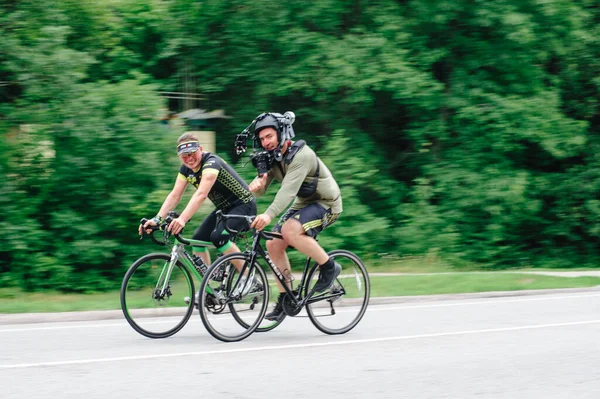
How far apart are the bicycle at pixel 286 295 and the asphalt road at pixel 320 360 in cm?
19

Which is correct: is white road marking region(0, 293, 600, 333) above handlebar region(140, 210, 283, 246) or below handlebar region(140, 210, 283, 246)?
below

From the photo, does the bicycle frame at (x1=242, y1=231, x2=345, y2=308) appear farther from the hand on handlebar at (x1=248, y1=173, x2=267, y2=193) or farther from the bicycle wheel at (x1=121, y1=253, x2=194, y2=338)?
the bicycle wheel at (x1=121, y1=253, x2=194, y2=338)

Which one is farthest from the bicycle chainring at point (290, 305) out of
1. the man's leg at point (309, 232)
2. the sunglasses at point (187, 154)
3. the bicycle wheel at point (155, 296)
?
the sunglasses at point (187, 154)

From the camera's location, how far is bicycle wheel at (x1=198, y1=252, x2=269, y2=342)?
809 cm

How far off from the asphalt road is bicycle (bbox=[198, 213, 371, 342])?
0.62 ft

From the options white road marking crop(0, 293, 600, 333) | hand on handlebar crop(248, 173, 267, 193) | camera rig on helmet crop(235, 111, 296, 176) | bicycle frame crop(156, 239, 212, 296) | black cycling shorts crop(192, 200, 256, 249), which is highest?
camera rig on helmet crop(235, 111, 296, 176)

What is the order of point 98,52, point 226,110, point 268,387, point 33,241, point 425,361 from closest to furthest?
point 268,387 → point 425,361 → point 33,241 → point 98,52 → point 226,110

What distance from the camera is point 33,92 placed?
45.3 feet

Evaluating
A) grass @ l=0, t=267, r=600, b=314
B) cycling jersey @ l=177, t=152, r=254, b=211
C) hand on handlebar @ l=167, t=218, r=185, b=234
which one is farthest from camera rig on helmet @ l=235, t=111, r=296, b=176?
grass @ l=0, t=267, r=600, b=314

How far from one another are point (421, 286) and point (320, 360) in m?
6.26

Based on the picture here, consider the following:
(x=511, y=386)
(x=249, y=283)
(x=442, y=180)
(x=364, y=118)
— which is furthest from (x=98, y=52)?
(x=511, y=386)

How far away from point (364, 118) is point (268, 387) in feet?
45.4

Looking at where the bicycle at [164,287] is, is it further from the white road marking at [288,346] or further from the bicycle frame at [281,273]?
the white road marking at [288,346]

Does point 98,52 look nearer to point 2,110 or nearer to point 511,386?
point 2,110
